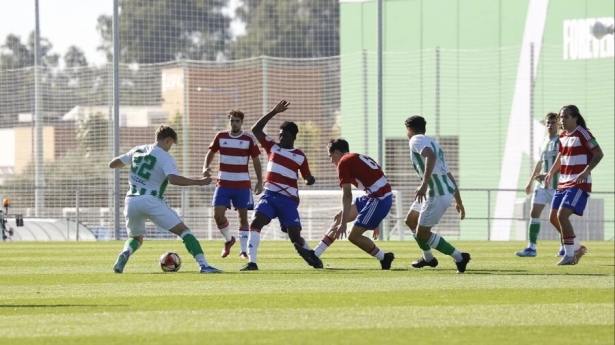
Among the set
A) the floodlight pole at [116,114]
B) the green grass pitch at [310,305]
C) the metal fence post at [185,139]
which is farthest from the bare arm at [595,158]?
the metal fence post at [185,139]

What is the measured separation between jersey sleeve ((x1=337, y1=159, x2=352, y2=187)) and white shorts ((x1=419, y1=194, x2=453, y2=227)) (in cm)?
99

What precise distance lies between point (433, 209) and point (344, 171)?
114cm

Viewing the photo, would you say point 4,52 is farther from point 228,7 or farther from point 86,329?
point 86,329

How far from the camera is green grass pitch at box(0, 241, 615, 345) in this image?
7949mm

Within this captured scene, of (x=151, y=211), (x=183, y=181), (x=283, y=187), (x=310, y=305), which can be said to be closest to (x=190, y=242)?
(x=151, y=211)

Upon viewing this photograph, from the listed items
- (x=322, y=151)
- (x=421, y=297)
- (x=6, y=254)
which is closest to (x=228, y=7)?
(x=322, y=151)

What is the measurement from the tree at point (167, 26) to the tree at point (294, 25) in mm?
1330

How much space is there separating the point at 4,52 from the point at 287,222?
26946 millimetres

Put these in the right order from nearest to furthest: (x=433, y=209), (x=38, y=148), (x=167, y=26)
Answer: (x=433, y=209) → (x=38, y=148) → (x=167, y=26)

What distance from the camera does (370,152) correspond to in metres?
32.2

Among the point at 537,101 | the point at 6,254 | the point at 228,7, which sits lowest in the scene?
the point at 6,254

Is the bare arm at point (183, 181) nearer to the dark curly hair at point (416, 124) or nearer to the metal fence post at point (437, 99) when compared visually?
the dark curly hair at point (416, 124)

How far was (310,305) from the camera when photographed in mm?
9828

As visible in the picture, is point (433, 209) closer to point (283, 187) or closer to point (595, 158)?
point (283, 187)
